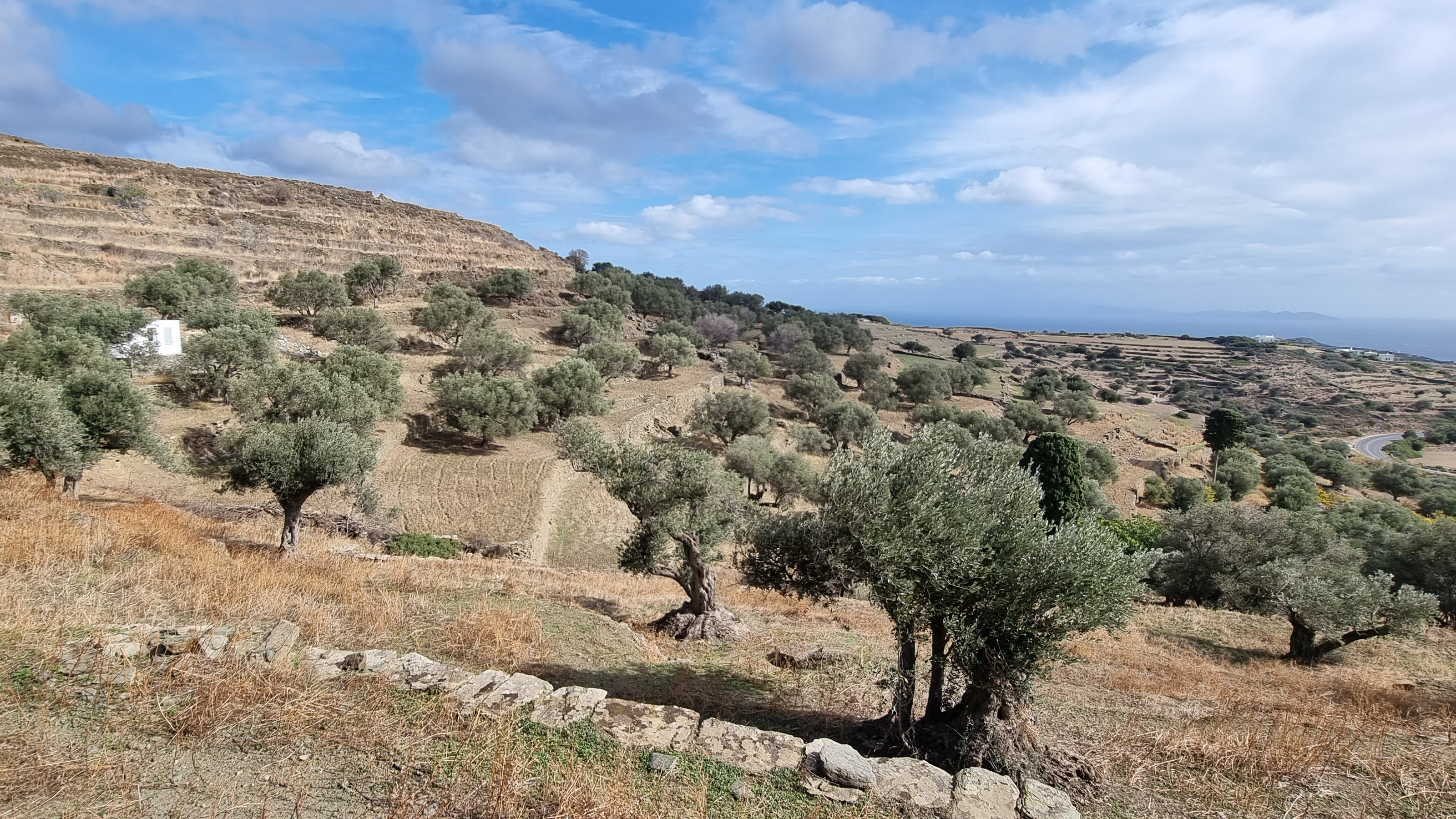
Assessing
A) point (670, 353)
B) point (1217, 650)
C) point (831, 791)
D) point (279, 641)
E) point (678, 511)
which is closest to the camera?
point (831, 791)

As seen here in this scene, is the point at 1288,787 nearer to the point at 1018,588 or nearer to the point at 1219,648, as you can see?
the point at 1018,588

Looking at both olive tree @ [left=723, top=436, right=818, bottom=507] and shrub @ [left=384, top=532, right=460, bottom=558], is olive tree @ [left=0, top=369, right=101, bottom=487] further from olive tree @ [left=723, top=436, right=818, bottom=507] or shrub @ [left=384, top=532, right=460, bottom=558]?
olive tree @ [left=723, top=436, right=818, bottom=507]

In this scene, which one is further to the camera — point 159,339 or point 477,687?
point 159,339

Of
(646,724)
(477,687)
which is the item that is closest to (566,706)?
(646,724)

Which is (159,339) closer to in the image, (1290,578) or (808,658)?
(808,658)

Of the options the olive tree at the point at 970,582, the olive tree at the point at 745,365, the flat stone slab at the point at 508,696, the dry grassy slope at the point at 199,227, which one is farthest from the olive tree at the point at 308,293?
the olive tree at the point at 970,582

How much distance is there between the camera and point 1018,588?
24.5 feet

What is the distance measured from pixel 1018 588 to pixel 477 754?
20.2 ft

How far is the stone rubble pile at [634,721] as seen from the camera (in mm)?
6582

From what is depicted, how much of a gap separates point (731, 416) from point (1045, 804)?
37.2 m

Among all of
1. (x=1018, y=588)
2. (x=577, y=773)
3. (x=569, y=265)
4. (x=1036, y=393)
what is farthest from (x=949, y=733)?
(x=569, y=265)

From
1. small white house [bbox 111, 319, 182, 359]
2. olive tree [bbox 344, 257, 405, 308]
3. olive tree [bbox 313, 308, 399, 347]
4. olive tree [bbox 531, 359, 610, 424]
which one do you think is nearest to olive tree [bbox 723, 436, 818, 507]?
olive tree [bbox 531, 359, 610, 424]

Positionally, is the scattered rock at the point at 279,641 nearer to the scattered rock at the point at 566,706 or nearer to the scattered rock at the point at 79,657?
the scattered rock at the point at 79,657

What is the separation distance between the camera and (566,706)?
Answer: 7.66 metres
